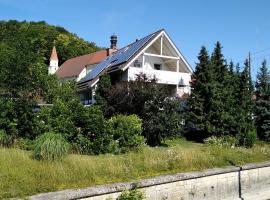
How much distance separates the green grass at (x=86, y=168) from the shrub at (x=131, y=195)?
68 centimetres

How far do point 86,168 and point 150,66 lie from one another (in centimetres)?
2667

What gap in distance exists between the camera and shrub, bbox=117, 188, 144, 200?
10266mm

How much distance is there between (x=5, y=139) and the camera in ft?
47.6

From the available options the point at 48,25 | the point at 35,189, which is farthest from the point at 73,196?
the point at 48,25

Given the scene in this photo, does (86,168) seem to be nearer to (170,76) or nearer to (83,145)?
(83,145)

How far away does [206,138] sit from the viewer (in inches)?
1065

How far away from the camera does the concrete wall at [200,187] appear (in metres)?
9.98

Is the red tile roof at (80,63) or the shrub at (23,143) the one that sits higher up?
the red tile roof at (80,63)

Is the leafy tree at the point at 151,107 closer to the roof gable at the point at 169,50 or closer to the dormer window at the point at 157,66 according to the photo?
the roof gable at the point at 169,50

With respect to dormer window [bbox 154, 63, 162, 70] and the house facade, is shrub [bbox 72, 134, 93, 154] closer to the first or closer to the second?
the house facade

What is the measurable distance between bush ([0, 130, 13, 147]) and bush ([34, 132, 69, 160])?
10.1 ft

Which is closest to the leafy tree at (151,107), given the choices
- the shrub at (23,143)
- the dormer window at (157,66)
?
the shrub at (23,143)

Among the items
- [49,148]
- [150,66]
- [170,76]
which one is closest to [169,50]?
[150,66]

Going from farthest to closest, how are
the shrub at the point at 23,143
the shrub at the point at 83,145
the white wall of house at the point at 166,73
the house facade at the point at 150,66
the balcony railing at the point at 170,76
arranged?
1. the balcony railing at the point at 170,76
2. the white wall of house at the point at 166,73
3. the house facade at the point at 150,66
4. the shrub at the point at 83,145
5. the shrub at the point at 23,143
